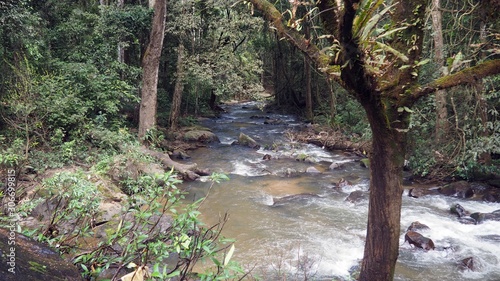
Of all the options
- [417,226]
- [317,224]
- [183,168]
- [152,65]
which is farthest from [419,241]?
[152,65]

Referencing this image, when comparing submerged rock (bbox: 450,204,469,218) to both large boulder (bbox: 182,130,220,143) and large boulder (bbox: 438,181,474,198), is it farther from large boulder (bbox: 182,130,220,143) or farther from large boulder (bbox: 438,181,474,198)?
large boulder (bbox: 182,130,220,143)

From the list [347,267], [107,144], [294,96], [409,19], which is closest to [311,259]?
[347,267]

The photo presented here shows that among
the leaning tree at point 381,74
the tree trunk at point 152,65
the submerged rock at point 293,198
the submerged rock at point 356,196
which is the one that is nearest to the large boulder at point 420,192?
the submerged rock at point 356,196

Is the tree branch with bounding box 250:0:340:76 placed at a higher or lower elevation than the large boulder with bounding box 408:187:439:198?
higher

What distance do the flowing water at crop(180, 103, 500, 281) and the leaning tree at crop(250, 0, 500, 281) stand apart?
47.7 inches

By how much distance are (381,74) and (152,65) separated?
32.6ft

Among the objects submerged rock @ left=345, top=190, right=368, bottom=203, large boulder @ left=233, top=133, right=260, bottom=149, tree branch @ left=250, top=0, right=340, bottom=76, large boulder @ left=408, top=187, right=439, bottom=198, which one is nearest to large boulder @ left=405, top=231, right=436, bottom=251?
submerged rock @ left=345, top=190, right=368, bottom=203

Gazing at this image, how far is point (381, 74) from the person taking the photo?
98.6 inches

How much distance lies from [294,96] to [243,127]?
21.9ft

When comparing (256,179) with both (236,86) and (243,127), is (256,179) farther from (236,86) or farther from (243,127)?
(243,127)

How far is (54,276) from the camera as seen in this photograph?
5.86 feet

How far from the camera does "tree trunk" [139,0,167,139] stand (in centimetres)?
1127

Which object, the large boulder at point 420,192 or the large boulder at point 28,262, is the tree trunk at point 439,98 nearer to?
the large boulder at point 420,192

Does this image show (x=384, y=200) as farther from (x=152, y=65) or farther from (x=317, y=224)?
(x=152, y=65)
